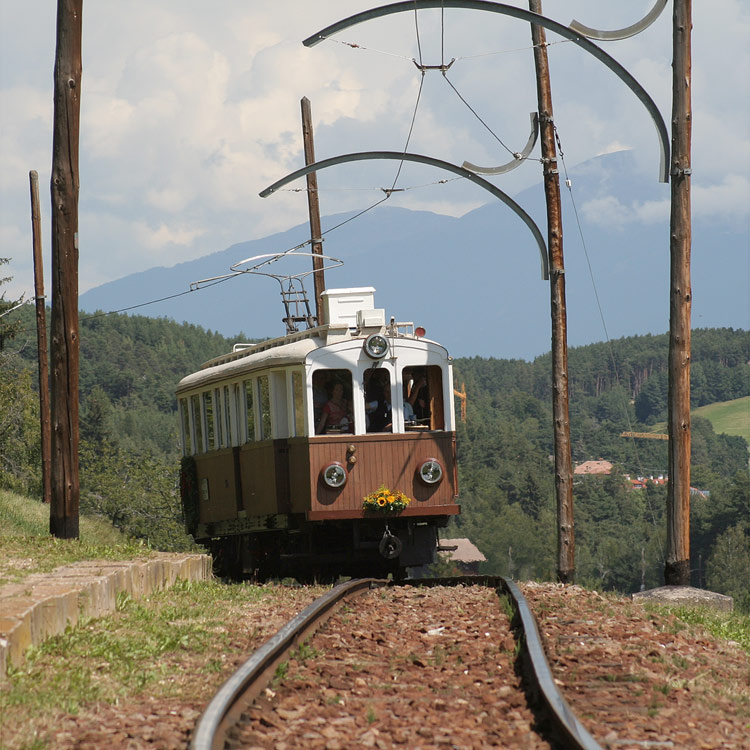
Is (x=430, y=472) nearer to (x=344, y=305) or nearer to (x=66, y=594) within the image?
(x=344, y=305)

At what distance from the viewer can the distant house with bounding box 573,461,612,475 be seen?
152675mm

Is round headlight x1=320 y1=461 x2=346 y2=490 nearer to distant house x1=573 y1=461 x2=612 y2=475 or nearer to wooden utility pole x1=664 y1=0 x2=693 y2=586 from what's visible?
wooden utility pole x1=664 y1=0 x2=693 y2=586

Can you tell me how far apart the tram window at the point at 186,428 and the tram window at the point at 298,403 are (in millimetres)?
4154

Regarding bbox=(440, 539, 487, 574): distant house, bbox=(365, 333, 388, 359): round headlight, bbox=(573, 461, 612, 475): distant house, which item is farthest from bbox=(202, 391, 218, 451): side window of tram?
bbox=(573, 461, 612, 475): distant house

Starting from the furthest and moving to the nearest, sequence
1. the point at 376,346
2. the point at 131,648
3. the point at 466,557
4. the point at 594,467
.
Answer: the point at 594,467 → the point at 466,557 → the point at 376,346 → the point at 131,648

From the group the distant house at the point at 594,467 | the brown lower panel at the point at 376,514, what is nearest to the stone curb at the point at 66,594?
the brown lower panel at the point at 376,514

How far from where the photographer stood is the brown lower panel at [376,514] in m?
14.5

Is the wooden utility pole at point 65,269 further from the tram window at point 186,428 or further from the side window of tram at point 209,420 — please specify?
the tram window at point 186,428

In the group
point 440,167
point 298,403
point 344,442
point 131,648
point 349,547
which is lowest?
point 349,547

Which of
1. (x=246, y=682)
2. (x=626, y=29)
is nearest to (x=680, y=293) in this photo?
(x=626, y=29)

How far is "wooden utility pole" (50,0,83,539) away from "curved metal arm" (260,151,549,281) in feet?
16.2

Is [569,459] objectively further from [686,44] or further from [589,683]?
[589,683]

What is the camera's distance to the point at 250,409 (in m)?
15.7

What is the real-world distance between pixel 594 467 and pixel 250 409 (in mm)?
145523
